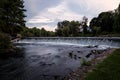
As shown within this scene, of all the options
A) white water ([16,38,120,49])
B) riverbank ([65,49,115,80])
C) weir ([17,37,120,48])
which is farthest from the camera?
weir ([17,37,120,48])

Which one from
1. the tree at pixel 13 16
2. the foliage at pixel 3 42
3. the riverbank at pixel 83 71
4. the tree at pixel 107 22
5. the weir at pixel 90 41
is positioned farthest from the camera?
the tree at pixel 107 22

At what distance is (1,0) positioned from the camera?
32.2 metres

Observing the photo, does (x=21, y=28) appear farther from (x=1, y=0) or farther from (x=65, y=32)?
(x=65, y=32)

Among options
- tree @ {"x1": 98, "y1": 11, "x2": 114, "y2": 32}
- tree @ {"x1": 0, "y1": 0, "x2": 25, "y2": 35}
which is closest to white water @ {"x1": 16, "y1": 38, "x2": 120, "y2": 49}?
tree @ {"x1": 0, "y1": 0, "x2": 25, "y2": 35}

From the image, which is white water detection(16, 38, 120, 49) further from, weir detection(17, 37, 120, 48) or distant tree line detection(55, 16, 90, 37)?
distant tree line detection(55, 16, 90, 37)

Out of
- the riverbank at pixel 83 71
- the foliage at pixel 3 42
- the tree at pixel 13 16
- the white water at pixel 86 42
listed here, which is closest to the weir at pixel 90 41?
the white water at pixel 86 42

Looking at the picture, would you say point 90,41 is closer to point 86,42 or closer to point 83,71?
point 86,42

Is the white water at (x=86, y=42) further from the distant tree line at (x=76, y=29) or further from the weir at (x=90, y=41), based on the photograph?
the distant tree line at (x=76, y=29)

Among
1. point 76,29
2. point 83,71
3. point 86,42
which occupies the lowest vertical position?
point 83,71

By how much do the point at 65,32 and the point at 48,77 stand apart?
63.3 m

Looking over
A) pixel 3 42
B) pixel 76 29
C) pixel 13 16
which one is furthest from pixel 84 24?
pixel 3 42

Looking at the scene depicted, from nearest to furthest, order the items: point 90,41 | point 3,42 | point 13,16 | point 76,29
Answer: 1. point 3,42
2. point 90,41
3. point 13,16
4. point 76,29

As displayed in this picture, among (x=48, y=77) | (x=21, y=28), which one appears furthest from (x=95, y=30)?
(x=48, y=77)

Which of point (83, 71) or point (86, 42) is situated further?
point (86, 42)
